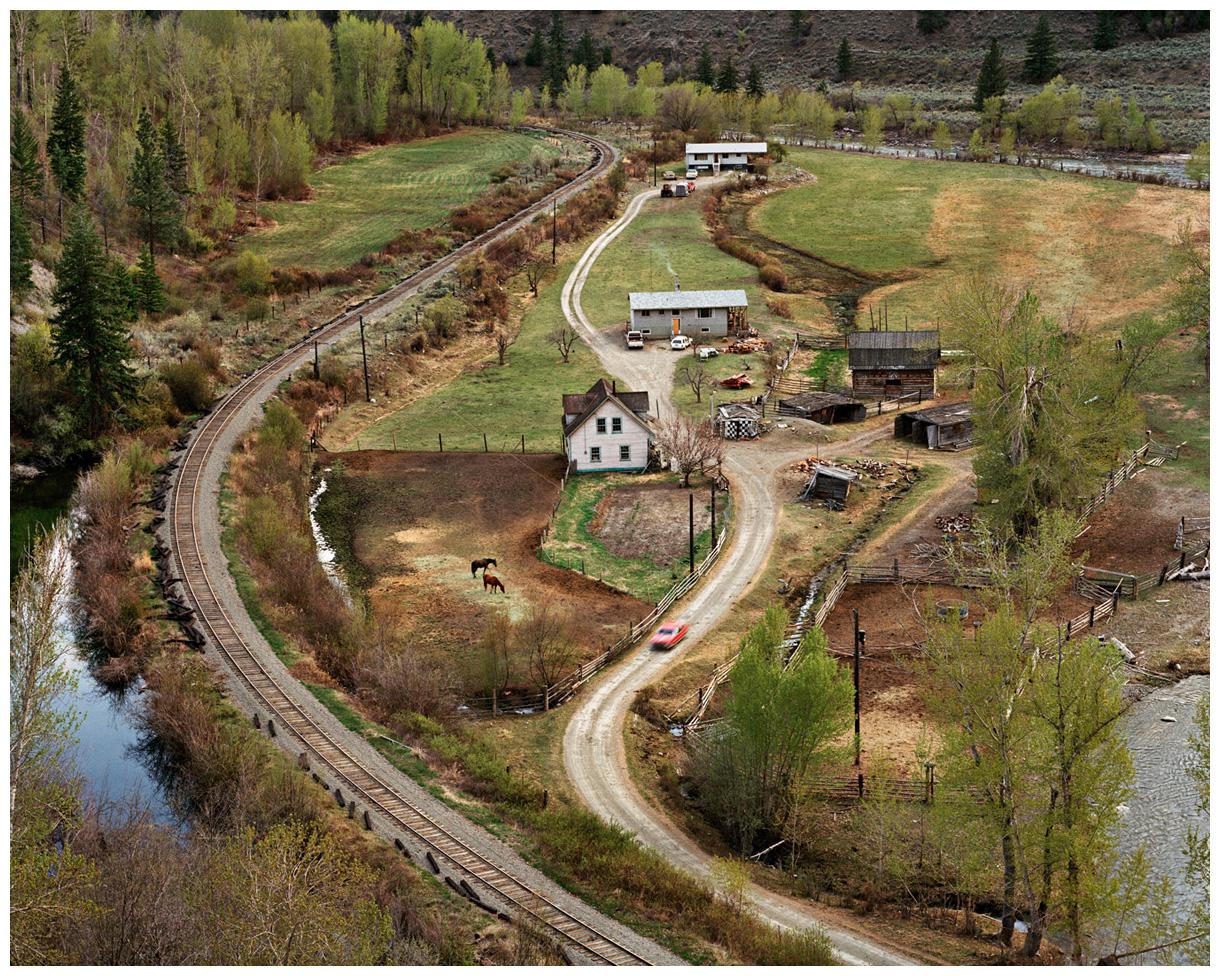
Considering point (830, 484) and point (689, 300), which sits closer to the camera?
point (830, 484)

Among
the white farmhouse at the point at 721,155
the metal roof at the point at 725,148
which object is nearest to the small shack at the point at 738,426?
the white farmhouse at the point at 721,155

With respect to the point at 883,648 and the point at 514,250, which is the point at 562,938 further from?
the point at 514,250

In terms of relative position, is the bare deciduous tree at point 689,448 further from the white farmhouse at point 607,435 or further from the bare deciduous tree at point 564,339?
the bare deciduous tree at point 564,339

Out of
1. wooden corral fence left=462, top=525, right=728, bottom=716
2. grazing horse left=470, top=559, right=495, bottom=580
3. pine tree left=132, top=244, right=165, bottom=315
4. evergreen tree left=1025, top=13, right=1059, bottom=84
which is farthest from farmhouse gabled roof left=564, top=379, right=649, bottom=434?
evergreen tree left=1025, top=13, right=1059, bottom=84

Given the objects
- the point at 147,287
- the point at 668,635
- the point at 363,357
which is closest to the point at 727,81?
the point at 147,287

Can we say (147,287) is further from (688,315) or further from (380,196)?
(380,196)

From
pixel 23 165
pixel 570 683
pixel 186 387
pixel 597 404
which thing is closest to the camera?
pixel 570 683

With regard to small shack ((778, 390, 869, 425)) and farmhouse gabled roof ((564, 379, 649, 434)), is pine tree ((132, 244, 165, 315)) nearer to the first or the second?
farmhouse gabled roof ((564, 379, 649, 434))
